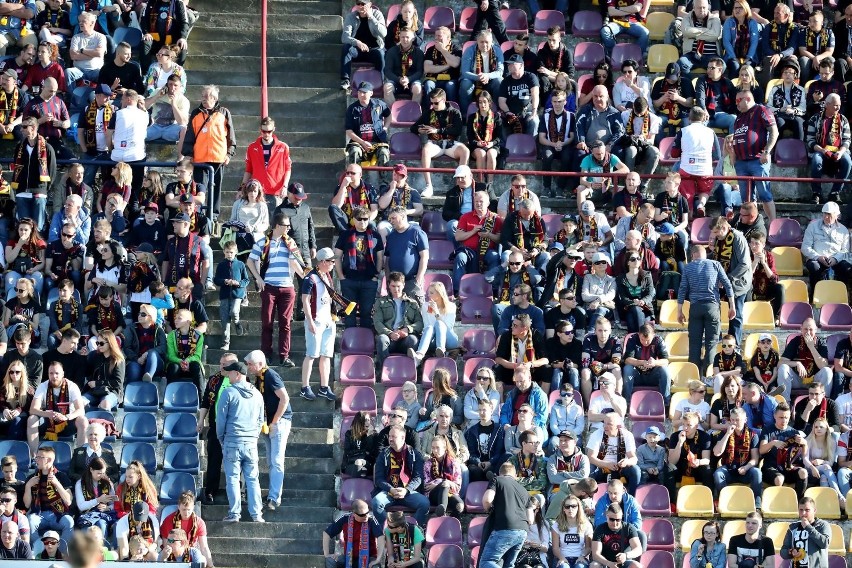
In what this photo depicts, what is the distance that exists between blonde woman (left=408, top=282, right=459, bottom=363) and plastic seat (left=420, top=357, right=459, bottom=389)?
10cm

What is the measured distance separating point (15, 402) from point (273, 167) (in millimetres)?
4342

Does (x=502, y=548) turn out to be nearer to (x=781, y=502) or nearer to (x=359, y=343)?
(x=781, y=502)

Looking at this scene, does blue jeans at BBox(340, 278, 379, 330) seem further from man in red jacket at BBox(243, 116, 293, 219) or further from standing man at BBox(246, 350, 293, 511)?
standing man at BBox(246, 350, 293, 511)

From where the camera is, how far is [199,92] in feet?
79.3

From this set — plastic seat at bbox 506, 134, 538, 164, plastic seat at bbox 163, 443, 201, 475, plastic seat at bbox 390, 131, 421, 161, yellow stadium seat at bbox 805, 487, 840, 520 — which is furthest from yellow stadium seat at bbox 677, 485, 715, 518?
plastic seat at bbox 390, 131, 421, 161

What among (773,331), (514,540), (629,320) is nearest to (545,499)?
(514,540)

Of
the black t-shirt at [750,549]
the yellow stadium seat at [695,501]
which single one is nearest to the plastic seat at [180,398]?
the yellow stadium seat at [695,501]

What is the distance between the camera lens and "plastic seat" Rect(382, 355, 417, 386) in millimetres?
20922

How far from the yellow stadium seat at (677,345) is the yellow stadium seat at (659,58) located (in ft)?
15.5

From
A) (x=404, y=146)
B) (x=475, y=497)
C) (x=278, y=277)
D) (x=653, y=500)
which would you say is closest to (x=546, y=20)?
(x=404, y=146)

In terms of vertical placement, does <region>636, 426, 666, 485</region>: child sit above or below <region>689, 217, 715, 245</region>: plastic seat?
below

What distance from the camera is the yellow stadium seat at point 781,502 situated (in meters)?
20.0

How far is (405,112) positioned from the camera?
24.2 m

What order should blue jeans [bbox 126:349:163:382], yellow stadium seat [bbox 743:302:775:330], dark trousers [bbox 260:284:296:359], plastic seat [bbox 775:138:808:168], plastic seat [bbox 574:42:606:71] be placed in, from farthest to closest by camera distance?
1. plastic seat [bbox 574:42:606:71]
2. plastic seat [bbox 775:138:808:168]
3. yellow stadium seat [bbox 743:302:775:330]
4. dark trousers [bbox 260:284:296:359]
5. blue jeans [bbox 126:349:163:382]
